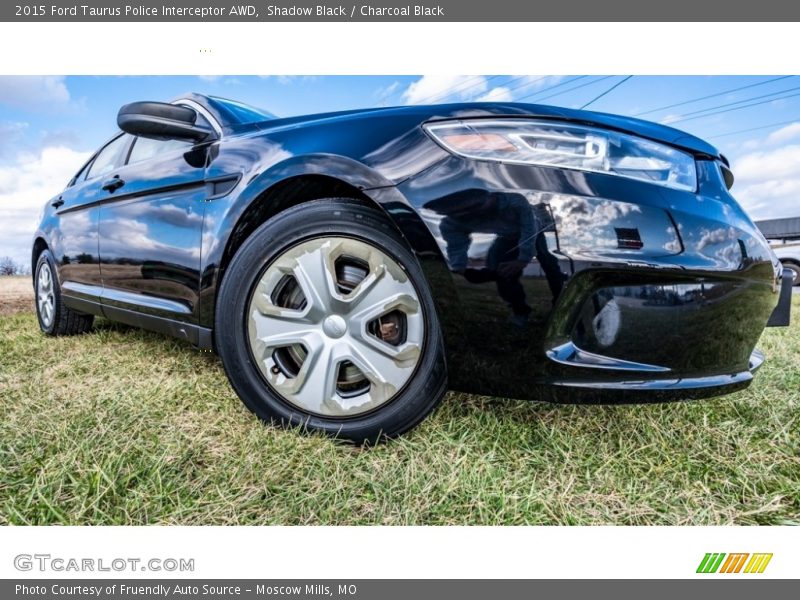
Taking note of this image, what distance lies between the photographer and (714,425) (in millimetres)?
1433

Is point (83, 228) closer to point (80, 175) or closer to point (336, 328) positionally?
point (80, 175)

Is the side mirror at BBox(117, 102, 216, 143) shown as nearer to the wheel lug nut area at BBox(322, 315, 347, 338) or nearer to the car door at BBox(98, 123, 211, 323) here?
the car door at BBox(98, 123, 211, 323)

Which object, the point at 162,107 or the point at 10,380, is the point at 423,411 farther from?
the point at 10,380

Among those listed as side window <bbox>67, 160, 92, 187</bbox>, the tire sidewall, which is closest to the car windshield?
side window <bbox>67, 160, 92, 187</bbox>

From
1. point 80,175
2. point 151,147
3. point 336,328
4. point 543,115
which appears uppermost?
point 543,115

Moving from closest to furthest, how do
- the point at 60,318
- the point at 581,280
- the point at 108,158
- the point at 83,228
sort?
the point at 581,280 → the point at 83,228 → the point at 108,158 → the point at 60,318

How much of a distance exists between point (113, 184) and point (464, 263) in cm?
185

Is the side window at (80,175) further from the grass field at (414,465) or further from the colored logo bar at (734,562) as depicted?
the colored logo bar at (734,562)

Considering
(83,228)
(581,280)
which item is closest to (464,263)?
(581,280)

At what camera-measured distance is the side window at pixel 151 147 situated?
1.85m

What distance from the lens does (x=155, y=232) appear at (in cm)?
178

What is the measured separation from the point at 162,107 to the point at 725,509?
2.03m

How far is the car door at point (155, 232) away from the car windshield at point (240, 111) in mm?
213

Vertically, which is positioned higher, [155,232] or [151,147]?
[151,147]
